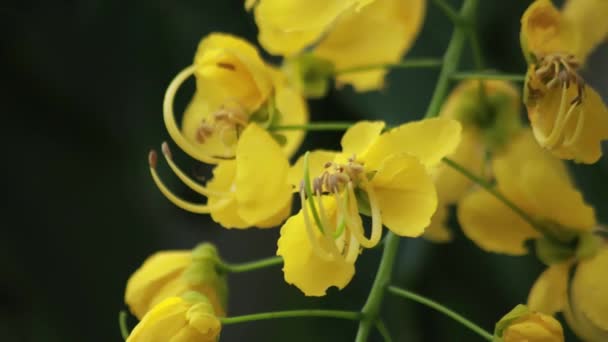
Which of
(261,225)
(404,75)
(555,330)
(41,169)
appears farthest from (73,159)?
(555,330)

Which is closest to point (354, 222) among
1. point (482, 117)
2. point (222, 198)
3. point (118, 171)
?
point (222, 198)

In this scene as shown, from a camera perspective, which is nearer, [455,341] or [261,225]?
[261,225]

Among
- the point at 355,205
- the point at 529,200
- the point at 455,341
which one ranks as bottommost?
the point at 455,341

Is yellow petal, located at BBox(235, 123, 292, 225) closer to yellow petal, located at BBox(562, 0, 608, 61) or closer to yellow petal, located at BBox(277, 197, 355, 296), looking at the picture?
yellow petal, located at BBox(277, 197, 355, 296)

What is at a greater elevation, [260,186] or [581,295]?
[260,186]

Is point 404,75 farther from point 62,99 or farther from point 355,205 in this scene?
point 355,205

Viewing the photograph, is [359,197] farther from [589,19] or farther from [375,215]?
[589,19]

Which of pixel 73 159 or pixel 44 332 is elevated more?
pixel 73 159

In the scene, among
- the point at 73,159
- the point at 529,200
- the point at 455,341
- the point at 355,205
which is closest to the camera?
the point at 355,205

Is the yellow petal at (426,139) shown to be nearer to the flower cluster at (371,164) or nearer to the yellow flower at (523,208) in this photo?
the flower cluster at (371,164)
